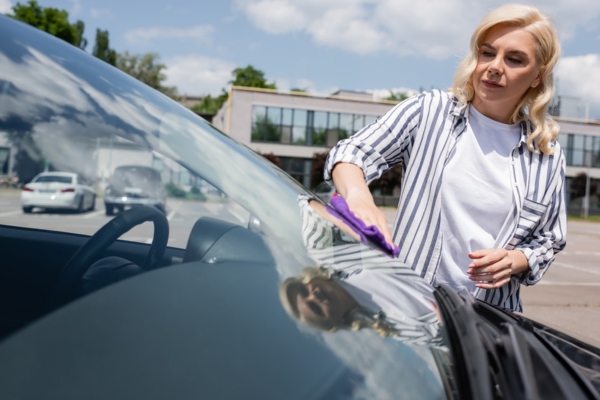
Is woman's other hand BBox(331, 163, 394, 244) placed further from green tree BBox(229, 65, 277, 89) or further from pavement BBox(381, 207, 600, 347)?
green tree BBox(229, 65, 277, 89)

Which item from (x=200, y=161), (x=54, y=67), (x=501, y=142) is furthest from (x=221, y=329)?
(x=501, y=142)

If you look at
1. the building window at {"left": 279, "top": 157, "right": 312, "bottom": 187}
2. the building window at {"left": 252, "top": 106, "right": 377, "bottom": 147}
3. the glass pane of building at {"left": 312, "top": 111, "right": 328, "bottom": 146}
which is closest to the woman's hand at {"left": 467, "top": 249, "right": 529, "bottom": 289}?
the building window at {"left": 252, "top": 106, "right": 377, "bottom": 147}

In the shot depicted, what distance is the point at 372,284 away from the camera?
1.20m

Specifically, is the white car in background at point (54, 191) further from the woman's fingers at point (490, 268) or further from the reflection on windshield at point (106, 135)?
the woman's fingers at point (490, 268)

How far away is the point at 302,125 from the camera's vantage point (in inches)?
1543

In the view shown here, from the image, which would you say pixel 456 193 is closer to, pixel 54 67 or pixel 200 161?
pixel 200 161

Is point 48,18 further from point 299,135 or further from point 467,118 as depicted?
point 467,118

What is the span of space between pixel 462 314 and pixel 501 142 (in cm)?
81

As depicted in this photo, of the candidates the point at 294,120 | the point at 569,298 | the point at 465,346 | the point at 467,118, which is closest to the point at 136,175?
the point at 465,346

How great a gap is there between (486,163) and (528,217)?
0.62 ft

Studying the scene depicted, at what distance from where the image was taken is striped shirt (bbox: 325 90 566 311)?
1.76 meters

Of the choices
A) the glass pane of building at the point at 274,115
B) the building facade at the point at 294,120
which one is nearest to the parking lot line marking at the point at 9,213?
the building facade at the point at 294,120

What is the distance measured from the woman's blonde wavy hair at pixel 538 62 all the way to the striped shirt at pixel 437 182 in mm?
33

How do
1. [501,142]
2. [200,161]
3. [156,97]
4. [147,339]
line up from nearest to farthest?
[147,339] < [200,161] < [156,97] < [501,142]
